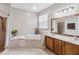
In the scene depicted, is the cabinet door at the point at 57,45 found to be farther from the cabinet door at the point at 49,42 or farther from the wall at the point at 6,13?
the wall at the point at 6,13

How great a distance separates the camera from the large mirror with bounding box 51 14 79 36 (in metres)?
2.82

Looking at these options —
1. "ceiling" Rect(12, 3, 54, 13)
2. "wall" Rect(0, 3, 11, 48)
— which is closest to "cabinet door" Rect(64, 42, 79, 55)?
"ceiling" Rect(12, 3, 54, 13)

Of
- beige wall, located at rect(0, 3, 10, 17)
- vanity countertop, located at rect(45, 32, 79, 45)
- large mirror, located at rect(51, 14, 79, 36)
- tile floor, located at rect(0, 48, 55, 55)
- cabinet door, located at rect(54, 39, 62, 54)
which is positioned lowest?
tile floor, located at rect(0, 48, 55, 55)

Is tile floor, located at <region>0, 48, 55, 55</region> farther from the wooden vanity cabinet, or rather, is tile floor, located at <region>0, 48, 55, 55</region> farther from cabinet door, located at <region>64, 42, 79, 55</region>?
cabinet door, located at <region>64, 42, 79, 55</region>

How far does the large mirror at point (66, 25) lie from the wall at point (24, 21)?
45 cm

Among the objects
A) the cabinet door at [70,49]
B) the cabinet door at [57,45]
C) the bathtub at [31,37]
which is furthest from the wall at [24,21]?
the cabinet door at [70,49]

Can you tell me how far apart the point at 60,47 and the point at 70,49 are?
256mm

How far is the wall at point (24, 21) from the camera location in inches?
104

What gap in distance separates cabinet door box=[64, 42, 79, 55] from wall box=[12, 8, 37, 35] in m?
0.79

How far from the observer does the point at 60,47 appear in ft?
9.10

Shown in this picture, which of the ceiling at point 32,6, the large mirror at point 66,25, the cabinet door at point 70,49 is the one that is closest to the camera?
the cabinet door at point 70,49

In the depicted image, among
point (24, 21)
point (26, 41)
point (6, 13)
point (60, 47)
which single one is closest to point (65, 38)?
point (60, 47)

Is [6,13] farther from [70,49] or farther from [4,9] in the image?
[70,49]

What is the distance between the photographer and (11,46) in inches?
106
